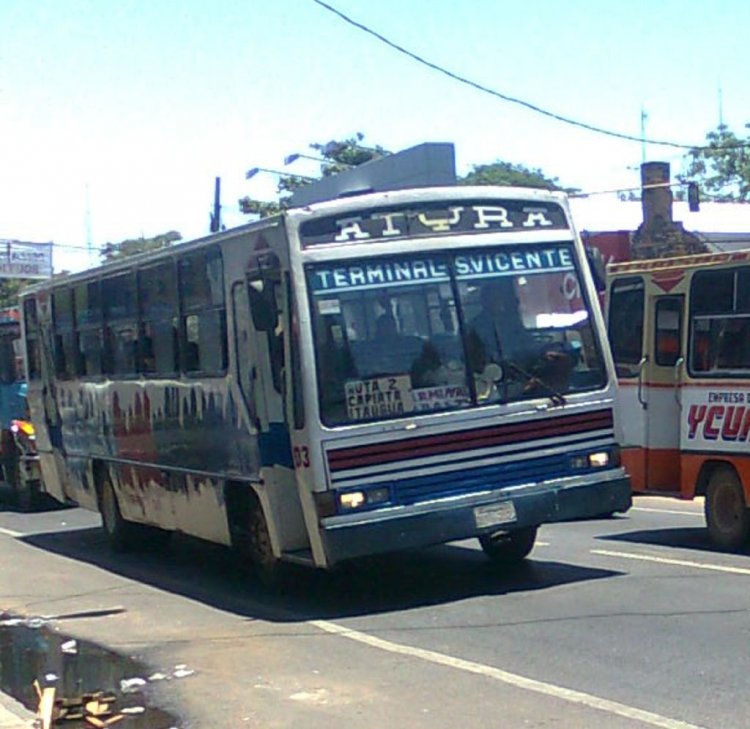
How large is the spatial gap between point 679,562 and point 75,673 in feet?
18.1

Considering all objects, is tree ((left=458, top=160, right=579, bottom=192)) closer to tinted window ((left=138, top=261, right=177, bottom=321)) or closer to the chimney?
the chimney

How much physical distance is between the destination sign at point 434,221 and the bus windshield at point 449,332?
0.20 m

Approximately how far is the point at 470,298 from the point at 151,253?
391 centimetres

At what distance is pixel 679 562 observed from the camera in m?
12.8

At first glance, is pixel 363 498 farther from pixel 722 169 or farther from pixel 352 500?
pixel 722 169

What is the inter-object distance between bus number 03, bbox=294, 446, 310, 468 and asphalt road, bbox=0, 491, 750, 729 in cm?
121

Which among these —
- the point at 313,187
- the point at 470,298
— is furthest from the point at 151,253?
the point at 313,187

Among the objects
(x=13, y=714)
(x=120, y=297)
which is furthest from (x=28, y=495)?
(x=13, y=714)

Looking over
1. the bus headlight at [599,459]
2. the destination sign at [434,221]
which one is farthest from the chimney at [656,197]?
the bus headlight at [599,459]

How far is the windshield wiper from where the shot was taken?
11547 mm

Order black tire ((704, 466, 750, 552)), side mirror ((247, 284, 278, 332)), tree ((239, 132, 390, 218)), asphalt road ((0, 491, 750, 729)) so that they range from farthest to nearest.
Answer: tree ((239, 132, 390, 218)) < black tire ((704, 466, 750, 552)) < side mirror ((247, 284, 278, 332)) < asphalt road ((0, 491, 750, 729))

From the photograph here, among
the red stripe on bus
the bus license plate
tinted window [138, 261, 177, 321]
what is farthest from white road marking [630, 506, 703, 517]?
tinted window [138, 261, 177, 321]

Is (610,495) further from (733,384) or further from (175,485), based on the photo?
(175,485)

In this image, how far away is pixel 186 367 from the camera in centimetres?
1334
